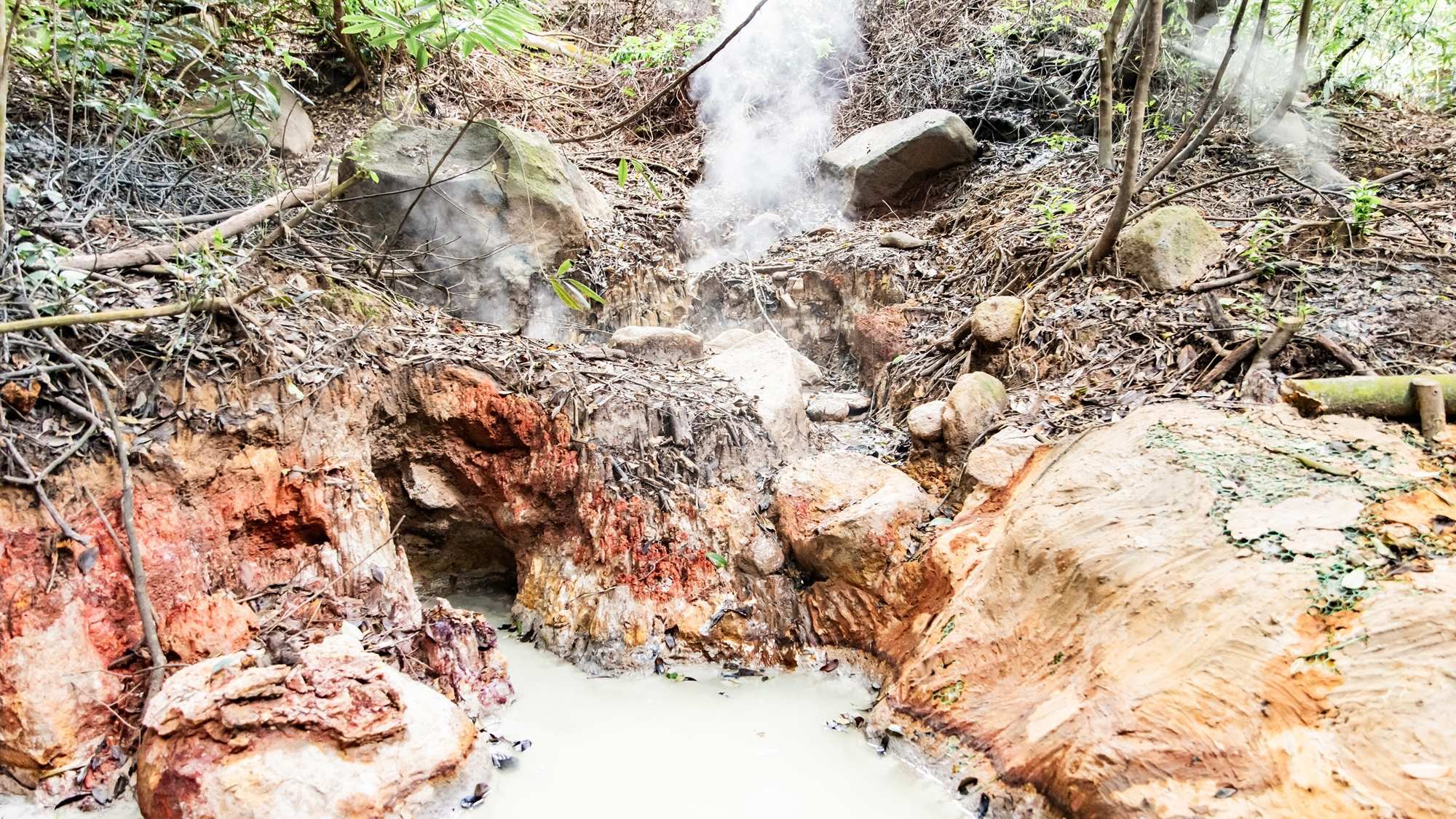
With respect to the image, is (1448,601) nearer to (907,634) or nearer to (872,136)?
(907,634)

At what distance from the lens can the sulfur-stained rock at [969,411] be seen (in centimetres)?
411

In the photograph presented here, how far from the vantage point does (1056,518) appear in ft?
10.3

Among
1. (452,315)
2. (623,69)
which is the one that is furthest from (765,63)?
(452,315)

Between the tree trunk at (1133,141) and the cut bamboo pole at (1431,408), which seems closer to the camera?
the cut bamboo pole at (1431,408)

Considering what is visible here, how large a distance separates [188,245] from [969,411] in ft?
12.8

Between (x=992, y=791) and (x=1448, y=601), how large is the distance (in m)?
1.49

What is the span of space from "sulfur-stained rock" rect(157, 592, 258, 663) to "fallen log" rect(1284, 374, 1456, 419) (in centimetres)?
427

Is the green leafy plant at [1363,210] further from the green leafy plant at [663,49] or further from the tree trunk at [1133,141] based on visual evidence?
the green leafy plant at [663,49]

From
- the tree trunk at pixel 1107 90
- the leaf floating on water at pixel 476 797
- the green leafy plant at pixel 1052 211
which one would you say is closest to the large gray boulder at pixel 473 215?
the leaf floating on water at pixel 476 797

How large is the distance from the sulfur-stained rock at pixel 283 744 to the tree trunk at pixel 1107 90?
20.7 ft

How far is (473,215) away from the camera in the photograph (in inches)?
207

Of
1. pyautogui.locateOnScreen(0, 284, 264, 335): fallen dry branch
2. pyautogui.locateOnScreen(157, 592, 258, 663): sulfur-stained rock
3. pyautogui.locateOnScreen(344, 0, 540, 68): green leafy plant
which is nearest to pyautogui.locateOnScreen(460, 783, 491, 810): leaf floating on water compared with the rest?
pyautogui.locateOnScreen(157, 592, 258, 663): sulfur-stained rock

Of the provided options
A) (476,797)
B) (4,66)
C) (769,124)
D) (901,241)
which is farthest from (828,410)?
(769,124)

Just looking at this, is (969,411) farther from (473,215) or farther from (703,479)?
(473,215)
